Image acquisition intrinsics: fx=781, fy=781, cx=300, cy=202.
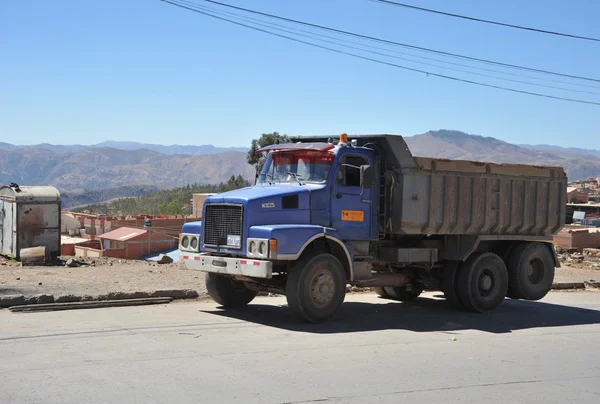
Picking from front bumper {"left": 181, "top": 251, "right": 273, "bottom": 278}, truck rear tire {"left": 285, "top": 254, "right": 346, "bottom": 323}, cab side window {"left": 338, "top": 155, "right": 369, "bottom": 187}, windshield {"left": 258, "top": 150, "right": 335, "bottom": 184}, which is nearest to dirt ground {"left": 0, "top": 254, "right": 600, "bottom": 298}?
front bumper {"left": 181, "top": 251, "right": 273, "bottom": 278}

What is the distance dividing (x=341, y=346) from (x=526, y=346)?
2760 millimetres

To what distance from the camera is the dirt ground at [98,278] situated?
14.0 m

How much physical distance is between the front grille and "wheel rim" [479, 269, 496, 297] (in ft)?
16.7

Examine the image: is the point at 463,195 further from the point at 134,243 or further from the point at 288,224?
the point at 134,243

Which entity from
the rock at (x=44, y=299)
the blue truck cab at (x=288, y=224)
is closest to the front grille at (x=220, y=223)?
the blue truck cab at (x=288, y=224)

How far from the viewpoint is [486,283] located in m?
14.7

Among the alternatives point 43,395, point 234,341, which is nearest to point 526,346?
point 234,341

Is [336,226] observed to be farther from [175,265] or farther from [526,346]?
[175,265]

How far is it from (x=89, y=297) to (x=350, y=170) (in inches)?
192

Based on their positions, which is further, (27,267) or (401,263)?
(27,267)

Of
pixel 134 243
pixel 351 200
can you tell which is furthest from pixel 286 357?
pixel 134 243

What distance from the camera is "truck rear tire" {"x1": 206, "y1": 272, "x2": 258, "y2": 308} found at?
526 inches

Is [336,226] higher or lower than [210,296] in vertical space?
higher

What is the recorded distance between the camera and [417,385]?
841cm
